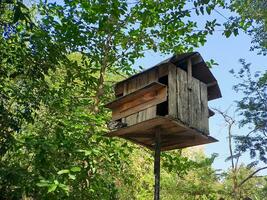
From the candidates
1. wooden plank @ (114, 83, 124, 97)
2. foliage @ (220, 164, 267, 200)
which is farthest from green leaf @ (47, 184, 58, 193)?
foliage @ (220, 164, 267, 200)

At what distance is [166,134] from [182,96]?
686 mm

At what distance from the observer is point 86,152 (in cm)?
482

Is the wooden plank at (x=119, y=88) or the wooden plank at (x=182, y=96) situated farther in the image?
the wooden plank at (x=119, y=88)

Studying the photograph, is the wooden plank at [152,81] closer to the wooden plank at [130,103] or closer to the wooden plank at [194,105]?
the wooden plank at [130,103]

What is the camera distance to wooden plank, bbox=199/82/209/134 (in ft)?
19.7

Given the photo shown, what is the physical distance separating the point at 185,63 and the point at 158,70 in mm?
598

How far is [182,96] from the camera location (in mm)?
5863

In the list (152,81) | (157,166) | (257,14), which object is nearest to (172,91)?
(152,81)

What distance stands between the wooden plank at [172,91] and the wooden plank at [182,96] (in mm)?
86

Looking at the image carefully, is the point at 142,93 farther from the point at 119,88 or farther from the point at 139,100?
the point at 119,88

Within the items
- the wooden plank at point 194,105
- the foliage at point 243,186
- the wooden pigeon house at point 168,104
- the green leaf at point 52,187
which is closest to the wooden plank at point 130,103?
the wooden pigeon house at point 168,104

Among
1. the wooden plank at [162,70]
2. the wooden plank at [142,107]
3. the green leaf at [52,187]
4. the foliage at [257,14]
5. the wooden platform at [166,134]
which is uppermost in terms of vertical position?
the foliage at [257,14]

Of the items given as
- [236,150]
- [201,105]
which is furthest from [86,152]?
[236,150]

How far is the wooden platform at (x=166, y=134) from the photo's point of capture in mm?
5496
